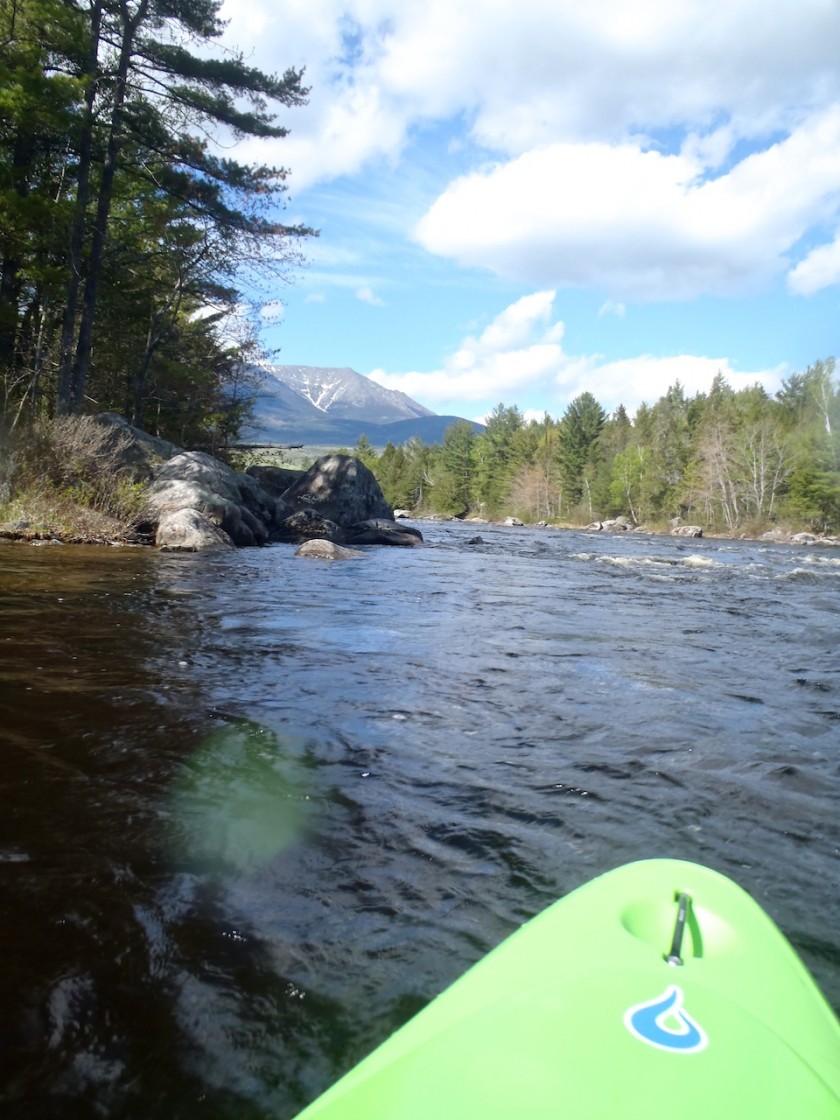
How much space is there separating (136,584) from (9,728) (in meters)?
4.71

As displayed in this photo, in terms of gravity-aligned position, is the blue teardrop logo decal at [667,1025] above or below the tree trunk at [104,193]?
below

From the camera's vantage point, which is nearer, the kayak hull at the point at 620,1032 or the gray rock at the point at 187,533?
the kayak hull at the point at 620,1032

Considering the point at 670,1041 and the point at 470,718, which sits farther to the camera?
the point at 470,718

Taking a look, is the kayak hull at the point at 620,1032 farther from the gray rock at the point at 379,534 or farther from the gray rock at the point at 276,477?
the gray rock at the point at 276,477

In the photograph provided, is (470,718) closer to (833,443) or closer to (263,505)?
(263,505)

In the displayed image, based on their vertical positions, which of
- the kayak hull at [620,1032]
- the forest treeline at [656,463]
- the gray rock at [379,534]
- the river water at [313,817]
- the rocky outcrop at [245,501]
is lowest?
the river water at [313,817]

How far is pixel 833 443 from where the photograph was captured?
136ft

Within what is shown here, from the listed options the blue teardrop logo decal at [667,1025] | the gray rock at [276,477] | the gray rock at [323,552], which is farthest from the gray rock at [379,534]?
the blue teardrop logo decal at [667,1025]

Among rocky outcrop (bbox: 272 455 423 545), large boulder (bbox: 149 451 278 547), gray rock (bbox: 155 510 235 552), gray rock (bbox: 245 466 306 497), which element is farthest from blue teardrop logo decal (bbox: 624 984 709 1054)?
gray rock (bbox: 245 466 306 497)

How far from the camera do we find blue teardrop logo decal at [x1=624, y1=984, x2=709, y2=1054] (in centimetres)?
117

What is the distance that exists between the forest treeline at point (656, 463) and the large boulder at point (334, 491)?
31.3 m

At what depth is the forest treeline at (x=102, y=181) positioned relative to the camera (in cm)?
1287

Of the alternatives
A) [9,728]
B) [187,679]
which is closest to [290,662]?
[187,679]

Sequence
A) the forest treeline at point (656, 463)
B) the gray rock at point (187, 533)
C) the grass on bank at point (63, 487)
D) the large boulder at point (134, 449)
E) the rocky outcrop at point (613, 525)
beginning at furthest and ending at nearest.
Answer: the rocky outcrop at point (613, 525) → the forest treeline at point (656, 463) → the large boulder at point (134, 449) → the gray rock at point (187, 533) → the grass on bank at point (63, 487)
